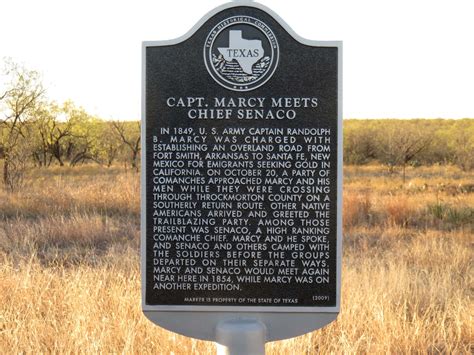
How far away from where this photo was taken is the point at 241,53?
3.33 m

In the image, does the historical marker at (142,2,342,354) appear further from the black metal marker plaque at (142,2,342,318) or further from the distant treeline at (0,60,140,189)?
the distant treeline at (0,60,140,189)

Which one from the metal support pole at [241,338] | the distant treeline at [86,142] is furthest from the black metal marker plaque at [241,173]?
the distant treeline at [86,142]

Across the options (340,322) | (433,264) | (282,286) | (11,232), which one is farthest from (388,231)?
(282,286)

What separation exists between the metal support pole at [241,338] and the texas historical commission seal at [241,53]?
1.33 metres

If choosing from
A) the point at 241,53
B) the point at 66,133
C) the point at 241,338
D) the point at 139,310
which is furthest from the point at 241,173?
the point at 66,133

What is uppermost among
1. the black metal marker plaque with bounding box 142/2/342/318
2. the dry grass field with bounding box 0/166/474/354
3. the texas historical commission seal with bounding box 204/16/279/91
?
the texas historical commission seal with bounding box 204/16/279/91

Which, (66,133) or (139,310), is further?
(66,133)

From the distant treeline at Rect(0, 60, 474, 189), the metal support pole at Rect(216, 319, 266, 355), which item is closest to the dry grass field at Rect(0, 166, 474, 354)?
Result: the metal support pole at Rect(216, 319, 266, 355)

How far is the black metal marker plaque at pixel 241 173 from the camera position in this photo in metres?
3.35

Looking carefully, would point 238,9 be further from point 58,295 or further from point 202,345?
point 58,295

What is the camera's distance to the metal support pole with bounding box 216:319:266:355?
3289 millimetres

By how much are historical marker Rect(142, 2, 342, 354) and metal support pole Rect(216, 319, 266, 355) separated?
2.5 inches

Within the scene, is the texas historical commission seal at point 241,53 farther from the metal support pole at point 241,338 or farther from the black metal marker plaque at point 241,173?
the metal support pole at point 241,338

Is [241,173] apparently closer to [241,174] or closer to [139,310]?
[241,174]
